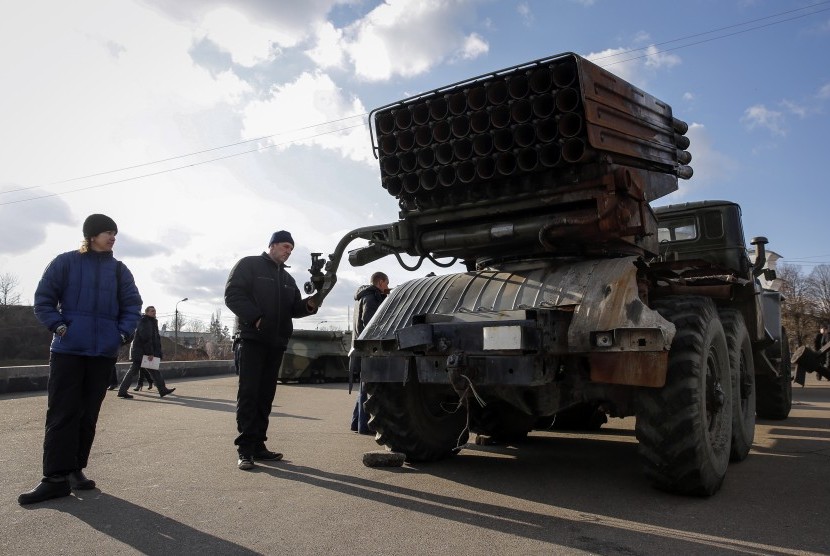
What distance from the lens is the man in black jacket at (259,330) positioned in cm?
510

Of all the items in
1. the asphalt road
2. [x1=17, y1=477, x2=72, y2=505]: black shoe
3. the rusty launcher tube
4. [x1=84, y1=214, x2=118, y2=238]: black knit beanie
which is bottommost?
the asphalt road

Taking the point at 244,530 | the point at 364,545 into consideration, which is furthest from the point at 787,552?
the point at 244,530

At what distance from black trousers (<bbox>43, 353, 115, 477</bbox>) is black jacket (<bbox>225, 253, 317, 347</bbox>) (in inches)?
41.7

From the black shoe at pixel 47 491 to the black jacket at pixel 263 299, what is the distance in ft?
5.47

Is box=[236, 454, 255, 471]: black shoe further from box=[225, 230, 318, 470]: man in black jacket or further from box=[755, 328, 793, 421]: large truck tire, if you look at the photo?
box=[755, 328, 793, 421]: large truck tire

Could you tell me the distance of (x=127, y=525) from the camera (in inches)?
133

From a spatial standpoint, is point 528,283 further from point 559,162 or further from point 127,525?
point 127,525

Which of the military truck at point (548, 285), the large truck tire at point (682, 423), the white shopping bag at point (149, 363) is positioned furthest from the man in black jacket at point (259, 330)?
the white shopping bag at point (149, 363)

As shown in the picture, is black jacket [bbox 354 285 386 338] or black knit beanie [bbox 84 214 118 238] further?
black jacket [bbox 354 285 386 338]

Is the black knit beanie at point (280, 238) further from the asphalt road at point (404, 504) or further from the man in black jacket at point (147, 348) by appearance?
the man in black jacket at point (147, 348)

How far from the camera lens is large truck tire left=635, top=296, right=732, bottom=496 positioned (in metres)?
3.95

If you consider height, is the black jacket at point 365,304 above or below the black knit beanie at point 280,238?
below

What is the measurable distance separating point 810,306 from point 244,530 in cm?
4061

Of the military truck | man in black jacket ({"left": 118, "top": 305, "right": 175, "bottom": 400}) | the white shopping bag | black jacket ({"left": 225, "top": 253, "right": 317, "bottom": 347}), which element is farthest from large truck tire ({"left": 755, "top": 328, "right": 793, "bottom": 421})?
the white shopping bag
